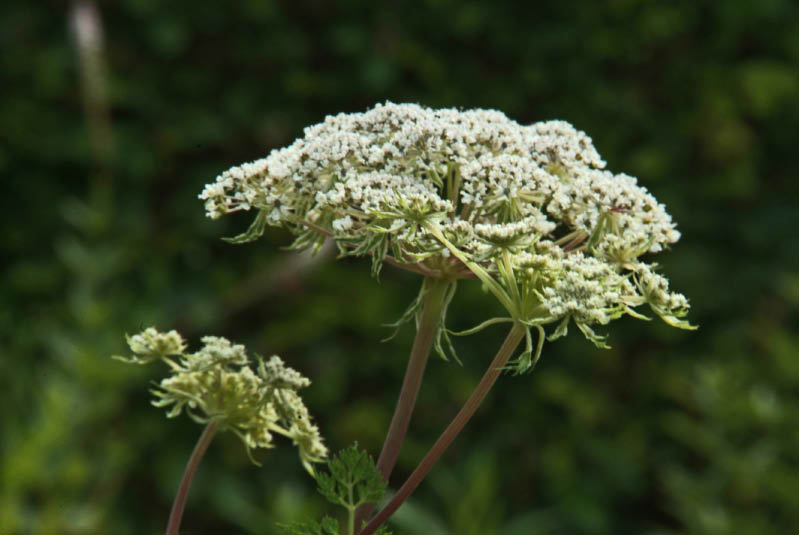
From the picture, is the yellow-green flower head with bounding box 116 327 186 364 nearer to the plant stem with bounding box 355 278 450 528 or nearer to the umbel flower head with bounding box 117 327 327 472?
the umbel flower head with bounding box 117 327 327 472

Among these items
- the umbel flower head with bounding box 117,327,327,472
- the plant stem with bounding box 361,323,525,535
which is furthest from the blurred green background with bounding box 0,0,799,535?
the plant stem with bounding box 361,323,525,535

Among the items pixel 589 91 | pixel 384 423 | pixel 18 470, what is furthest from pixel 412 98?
pixel 18 470

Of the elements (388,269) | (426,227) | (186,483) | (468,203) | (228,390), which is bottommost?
(186,483)

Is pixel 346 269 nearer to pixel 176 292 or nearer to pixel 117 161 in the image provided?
pixel 176 292

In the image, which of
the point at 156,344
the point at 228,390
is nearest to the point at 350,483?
the point at 228,390

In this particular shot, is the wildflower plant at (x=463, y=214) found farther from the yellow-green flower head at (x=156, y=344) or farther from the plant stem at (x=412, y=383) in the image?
the yellow-green flower head at (x=156, y=344)

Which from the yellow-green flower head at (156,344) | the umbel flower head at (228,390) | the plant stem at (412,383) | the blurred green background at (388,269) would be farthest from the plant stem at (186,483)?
the blurred green background at (388,269)

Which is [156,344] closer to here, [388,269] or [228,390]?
[228,390]
